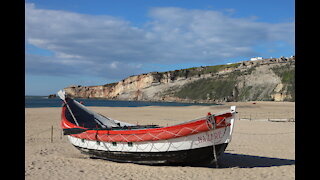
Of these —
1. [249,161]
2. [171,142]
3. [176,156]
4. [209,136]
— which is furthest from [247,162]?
[171,142]

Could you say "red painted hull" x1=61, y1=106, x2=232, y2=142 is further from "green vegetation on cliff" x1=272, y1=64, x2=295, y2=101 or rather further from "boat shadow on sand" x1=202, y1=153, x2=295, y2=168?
"green vegetation on cliff" x1=272, y1=64, x2=295, y2=101

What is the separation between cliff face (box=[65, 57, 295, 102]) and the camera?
90.4m

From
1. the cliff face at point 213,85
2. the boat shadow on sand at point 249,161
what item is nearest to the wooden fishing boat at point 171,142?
the boat shadow on sand at point 249,161

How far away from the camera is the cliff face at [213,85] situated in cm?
9045

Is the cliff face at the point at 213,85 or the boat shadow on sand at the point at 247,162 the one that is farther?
the cliff face at the point at 213,85

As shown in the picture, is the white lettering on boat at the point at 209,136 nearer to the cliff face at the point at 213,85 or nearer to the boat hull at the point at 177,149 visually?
the boat hull at the point at 177,149

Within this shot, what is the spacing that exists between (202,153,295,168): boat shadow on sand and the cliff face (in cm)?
7608

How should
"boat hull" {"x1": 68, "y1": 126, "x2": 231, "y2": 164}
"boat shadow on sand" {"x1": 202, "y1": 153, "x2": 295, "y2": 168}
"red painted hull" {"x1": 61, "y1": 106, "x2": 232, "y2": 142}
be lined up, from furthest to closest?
"boat shadow on sand" {"x1": 202, "y1": 153, "x2": 295, "y2": 168}, "boat hull" {"x1": 68, "y1": 126, "x2": 231, "y2": 164}, "red painted hull" {"x1": 61, "y1": 106, "x2": 232, "y2": 142}

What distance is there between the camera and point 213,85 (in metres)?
116

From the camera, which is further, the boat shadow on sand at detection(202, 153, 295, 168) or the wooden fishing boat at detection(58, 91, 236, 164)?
the boat shadow on sand at detection(202, 153, 295, 168)

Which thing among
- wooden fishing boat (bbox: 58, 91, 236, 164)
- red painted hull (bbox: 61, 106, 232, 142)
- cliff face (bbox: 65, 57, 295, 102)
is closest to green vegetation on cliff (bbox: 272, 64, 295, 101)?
cliff face (bbox: 65, 57, 295, 102)

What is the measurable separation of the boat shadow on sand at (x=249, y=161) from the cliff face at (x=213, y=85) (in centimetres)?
7608
